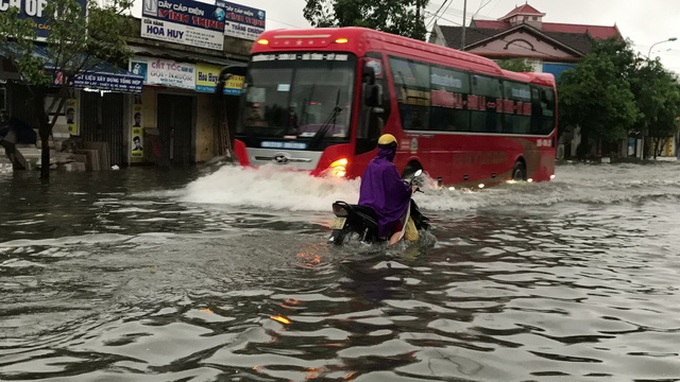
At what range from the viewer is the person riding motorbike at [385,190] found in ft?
29.1

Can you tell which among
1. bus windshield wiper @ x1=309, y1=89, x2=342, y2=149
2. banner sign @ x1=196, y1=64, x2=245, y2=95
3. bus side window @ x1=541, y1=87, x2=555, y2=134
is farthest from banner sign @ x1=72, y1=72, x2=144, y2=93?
bus side window @ x1=541, y1=87, x2=555, y2=134

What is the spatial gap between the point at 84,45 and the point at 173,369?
48.0 ft

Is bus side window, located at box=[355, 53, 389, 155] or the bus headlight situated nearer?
bus side window, located at box=[355, 53, 389, 155]

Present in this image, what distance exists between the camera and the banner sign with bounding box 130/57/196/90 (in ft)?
79.4

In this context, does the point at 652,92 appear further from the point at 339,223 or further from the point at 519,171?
the point at 339,223

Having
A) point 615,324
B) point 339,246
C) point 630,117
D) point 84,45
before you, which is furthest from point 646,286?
point 630,117

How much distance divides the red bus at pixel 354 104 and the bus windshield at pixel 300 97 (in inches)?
0.7

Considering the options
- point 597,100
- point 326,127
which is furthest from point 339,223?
point 597,100

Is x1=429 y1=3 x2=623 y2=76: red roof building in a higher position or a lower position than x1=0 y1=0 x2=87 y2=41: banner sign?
higher

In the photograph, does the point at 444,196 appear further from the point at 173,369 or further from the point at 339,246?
the point at 173,369

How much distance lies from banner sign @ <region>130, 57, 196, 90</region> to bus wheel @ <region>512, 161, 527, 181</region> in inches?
450

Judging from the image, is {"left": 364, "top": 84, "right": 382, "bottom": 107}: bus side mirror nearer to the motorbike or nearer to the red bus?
the red bus

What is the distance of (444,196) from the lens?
15.7 m

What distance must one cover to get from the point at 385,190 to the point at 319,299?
268 cm
